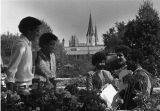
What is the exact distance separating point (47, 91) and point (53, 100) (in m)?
0.12

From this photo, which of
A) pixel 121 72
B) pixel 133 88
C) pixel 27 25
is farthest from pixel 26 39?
pixel 121 72

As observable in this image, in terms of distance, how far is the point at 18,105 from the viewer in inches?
156

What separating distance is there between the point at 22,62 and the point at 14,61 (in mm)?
142

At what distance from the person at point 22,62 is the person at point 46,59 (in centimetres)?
82

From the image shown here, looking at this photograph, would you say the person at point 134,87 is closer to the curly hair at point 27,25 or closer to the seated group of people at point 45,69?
the seated group of people at point 45,69

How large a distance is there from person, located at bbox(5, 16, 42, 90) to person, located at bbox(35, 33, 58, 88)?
2.69ft

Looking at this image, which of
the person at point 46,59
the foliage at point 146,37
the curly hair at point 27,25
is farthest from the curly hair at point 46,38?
the foliage at point 146,37

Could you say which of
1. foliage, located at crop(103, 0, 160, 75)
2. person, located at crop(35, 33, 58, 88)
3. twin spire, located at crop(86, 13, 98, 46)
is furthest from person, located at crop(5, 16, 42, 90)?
twin spire, located at crop(86, 13, 98, 46)

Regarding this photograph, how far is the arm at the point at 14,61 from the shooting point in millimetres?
4285

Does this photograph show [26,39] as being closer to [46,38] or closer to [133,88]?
[46,38]

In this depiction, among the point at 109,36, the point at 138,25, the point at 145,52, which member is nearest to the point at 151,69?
the point at 145,52

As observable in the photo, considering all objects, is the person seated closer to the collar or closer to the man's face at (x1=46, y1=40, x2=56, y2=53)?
the man's face at (x1=46, y1=40, x2=56, y2=53)

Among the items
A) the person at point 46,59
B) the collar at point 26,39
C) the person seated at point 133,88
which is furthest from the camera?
the person at point 46,59

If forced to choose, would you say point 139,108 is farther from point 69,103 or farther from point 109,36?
point 109,36
